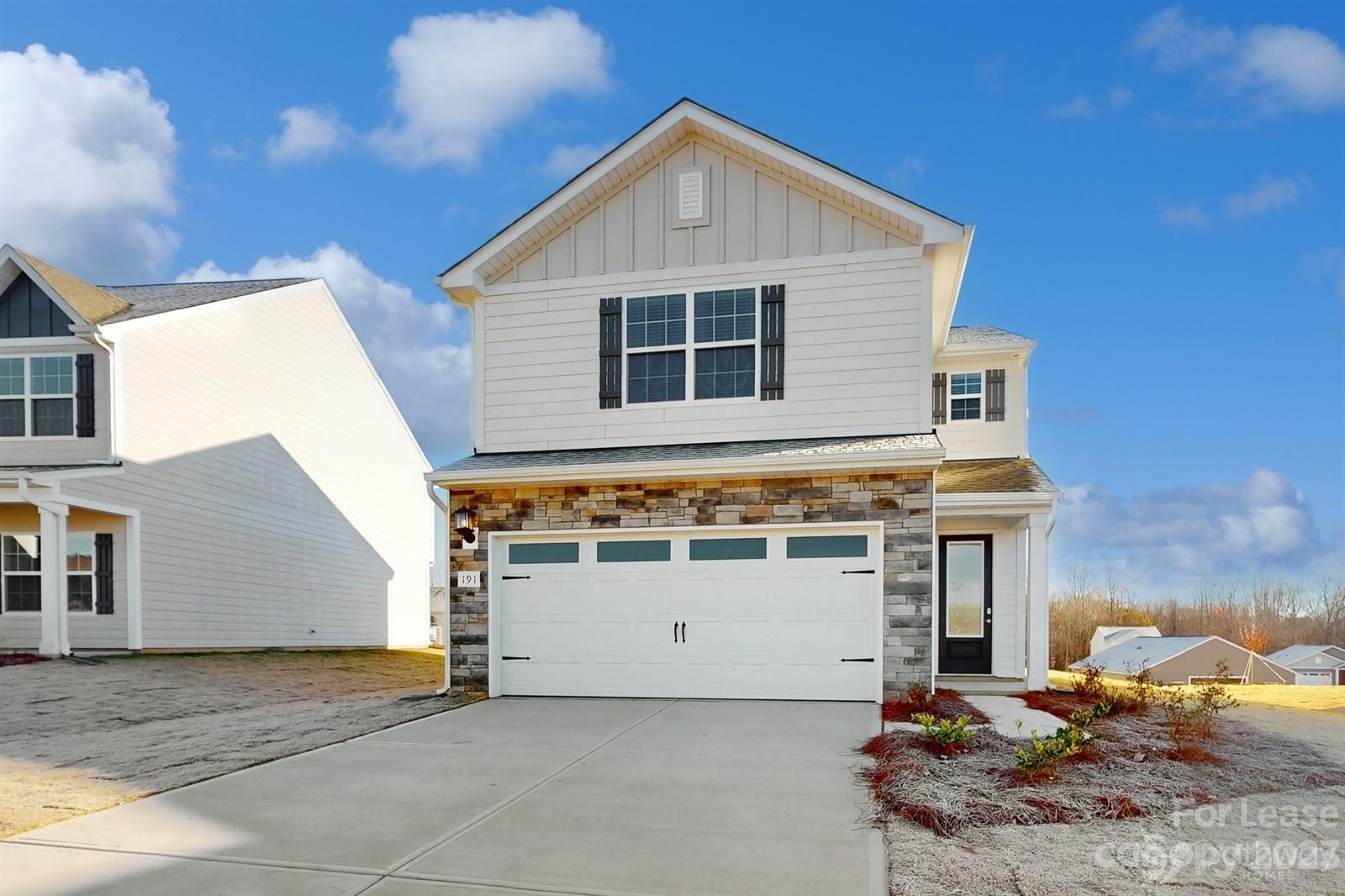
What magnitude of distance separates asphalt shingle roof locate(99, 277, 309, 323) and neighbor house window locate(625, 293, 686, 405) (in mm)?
9926

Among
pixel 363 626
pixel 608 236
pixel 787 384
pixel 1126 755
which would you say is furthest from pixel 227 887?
pixel 363 626

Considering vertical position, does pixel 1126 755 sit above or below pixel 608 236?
below

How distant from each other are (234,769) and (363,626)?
51.8 feet

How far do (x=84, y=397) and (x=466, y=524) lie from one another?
29.4 feet

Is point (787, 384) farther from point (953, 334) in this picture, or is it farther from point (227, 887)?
point (227, 887)

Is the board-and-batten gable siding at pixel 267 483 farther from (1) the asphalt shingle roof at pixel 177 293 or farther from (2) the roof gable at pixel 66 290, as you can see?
(2) the roof gable at pixel 66 290

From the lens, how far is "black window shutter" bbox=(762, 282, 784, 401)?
11039mm

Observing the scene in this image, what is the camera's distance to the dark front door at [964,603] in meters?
12.2

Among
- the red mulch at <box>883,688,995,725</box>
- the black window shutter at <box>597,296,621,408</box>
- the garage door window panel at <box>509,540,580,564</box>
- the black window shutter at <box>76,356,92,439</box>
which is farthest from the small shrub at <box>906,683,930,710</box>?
the black window shutter at <box>76,356,92,439</box>

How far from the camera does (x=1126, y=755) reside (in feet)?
21.9

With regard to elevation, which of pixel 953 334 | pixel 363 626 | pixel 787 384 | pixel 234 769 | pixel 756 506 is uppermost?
pixel 953 334

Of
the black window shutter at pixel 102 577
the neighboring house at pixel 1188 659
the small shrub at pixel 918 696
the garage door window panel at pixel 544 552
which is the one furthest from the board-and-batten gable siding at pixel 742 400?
the neighboring house at pixel 1188 659

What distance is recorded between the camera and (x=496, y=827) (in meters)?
5.12

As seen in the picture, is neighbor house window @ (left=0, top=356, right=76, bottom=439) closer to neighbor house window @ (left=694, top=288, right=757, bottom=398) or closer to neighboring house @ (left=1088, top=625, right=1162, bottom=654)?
neighbor house window @ (left=694, top=288, right=757, bottom=398)
